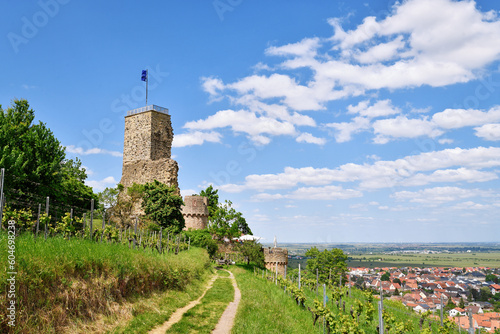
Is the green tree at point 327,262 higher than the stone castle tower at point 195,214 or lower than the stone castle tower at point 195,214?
lower

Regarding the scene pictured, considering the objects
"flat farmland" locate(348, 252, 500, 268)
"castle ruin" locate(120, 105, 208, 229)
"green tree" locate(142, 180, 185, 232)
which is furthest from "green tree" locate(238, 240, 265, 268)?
"flat farmland" locate(348, 252, 500, 268)

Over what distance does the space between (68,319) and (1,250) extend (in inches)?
79.0

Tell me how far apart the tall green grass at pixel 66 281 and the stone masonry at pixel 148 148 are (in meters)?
27.5

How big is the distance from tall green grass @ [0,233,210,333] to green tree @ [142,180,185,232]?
17.9 metres

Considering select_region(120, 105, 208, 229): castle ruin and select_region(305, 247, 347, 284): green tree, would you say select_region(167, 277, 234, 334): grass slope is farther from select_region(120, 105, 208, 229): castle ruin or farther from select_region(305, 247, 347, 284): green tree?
select_region(305, 247, 347, 284): green tree

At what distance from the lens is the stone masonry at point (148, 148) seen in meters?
38.3

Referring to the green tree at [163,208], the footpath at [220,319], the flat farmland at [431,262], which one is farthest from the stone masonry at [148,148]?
the flat farmland at [431,262]

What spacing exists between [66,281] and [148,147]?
33.0 metres

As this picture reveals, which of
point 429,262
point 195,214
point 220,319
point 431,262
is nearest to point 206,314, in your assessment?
point 220,319

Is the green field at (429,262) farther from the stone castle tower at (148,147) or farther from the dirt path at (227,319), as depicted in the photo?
the dirt path at (227,319)

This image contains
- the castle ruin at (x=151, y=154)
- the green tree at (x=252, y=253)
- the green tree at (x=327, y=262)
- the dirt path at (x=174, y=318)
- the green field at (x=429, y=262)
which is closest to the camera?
the dirt path at (x=174, y=318)

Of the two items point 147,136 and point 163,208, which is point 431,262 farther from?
point 163,208

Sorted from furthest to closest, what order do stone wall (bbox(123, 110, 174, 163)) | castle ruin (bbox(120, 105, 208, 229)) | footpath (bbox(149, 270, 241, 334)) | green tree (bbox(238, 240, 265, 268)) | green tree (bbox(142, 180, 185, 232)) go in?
1. stone wall (bbox(123, 110, 174, 163))
2. castle ruin (bbox(120, 105, 208, 229))
3. green tree (bbox(238, 240, 265, 268))
4. green tree (bbox(142, 180, 185, 232))
5. footpath (bbox(149, 270, 241, 334))

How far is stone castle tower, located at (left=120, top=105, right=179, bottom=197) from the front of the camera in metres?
38.3
